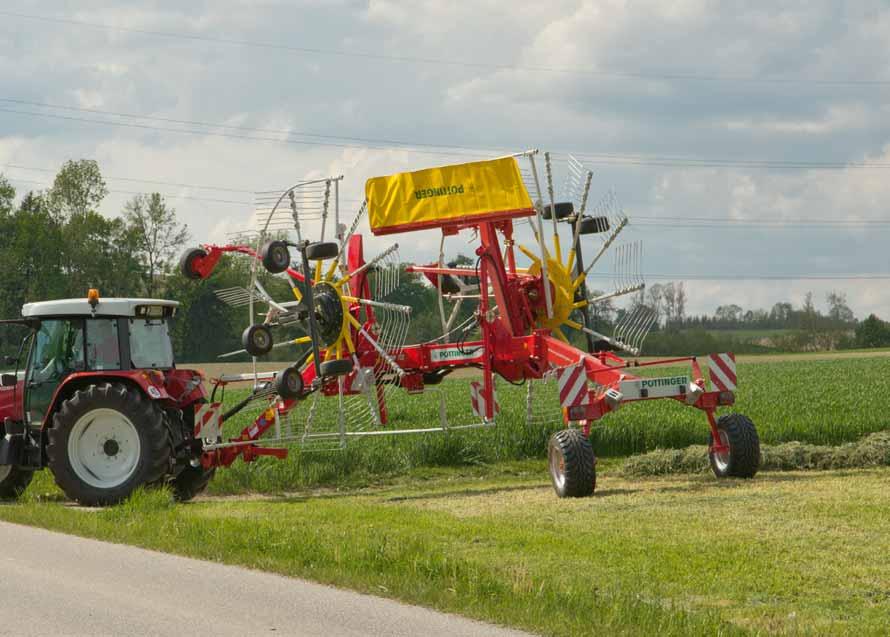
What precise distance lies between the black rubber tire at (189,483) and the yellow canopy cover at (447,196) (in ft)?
12.2

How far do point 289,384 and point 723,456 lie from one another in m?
5.32

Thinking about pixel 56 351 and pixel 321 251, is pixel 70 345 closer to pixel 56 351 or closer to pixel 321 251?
pixel 56 351

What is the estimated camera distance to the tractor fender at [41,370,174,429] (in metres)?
14.1

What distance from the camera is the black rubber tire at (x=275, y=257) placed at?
15.2m

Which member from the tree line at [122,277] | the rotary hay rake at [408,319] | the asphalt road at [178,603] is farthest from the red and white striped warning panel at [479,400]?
the tree line at [122,277]

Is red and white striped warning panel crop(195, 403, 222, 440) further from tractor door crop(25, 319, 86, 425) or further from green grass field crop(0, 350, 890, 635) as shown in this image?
tractor door crop(25, 319, 86, 425)

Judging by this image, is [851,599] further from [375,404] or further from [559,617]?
[375,404]

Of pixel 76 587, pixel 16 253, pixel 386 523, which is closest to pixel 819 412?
pixel 386 523

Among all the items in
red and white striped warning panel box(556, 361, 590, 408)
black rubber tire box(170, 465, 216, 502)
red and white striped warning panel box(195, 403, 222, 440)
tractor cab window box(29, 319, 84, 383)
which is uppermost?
tractor cab window box(29, 319, 84, 383)

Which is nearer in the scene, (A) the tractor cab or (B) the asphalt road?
(B) the asphalt road

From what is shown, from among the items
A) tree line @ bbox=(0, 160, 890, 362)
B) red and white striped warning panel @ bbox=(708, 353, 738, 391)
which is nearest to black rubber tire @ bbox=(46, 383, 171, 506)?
red and white striped warning panel @ bbox=(708, 353, 738, 391)

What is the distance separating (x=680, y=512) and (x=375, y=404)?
5626mm

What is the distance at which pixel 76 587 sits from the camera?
821cm

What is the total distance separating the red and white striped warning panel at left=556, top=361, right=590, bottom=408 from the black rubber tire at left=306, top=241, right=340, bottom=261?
3.30 metres
